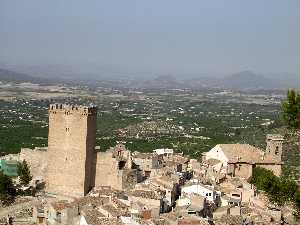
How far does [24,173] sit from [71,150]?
505 cm

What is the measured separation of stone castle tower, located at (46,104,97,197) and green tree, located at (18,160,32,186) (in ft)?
10.3

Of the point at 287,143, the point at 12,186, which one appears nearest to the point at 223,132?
the point at 287,143

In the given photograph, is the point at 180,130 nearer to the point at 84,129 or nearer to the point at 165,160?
the point at 165,160

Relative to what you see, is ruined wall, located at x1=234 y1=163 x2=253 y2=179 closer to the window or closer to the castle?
the window

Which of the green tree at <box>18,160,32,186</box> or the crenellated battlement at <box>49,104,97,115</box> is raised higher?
the crenellated battlement at <box>49,104,97,115</box>

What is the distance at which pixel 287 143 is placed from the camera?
166ft

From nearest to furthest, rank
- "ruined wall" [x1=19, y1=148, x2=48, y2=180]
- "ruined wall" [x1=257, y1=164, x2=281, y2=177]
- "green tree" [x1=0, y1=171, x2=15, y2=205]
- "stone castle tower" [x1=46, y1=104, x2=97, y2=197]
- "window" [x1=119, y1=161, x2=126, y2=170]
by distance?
"stone castle tower" [x1=46, y1=104, x2=97, y2=197] → "green tree" [x1=0, y1=171, x2=15, y2=205] → "window" [x1=119, y1=161, x2=126, y2=170] → "ruined wall" [x1=19, y1=148, x2=48, y2=180] → "ruined wall" [x1=257, y1=164, x2=281, y2=177]

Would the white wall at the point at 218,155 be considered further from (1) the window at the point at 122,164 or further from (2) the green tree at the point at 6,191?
(2) the green tree at the point at 6,191

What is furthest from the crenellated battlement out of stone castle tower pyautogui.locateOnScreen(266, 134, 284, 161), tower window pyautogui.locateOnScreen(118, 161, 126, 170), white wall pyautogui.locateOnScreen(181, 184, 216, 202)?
stone castle tower pyautogui.locateOnScreen(266, 134, 284, 161)

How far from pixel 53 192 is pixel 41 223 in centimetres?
306

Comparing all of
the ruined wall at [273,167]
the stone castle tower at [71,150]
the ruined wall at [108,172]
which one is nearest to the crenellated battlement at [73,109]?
the stone castle tower at [71,150]

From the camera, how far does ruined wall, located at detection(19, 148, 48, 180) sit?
3372cm

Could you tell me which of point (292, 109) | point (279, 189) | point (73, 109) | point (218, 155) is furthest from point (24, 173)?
→ point (292, 109)

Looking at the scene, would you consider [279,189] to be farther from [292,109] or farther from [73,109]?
[73,109]
